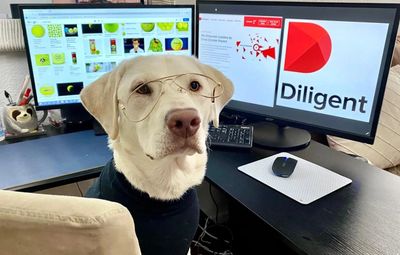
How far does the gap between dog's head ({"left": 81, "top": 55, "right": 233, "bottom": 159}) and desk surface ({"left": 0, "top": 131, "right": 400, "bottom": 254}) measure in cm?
23

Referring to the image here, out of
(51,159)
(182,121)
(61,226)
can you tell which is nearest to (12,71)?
(51,159)

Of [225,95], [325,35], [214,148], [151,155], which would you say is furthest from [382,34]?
[151,155]

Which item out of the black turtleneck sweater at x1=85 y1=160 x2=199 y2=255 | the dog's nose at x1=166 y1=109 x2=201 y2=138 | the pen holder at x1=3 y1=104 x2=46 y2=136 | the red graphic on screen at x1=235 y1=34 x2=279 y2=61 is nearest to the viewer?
the dog's nose at x1=166 y1=109 x2=201 y2=138

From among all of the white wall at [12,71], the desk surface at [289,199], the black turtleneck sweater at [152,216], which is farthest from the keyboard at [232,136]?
the white wall at [12,71]

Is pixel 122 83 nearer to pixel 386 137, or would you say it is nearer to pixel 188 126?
pixel 188 126

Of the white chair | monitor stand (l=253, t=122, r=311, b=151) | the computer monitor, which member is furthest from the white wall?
the white chair

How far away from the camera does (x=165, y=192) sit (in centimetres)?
94

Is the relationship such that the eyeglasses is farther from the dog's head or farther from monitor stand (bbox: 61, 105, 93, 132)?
monitor stand (bbox: 61, 105, 93, 132)

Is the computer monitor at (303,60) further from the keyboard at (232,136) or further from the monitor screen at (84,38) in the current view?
the monitor screen at (84,38)

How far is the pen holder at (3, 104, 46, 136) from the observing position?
1372mm

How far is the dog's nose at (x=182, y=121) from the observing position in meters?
0.78

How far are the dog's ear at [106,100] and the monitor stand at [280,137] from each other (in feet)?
1.88

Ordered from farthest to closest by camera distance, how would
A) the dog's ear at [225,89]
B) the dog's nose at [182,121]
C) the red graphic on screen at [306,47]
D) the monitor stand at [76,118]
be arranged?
the monitor stand at [76,118], the red graphic on screen at [306,47], the dog's ear at [225,89], the dog's nose at [182,121]

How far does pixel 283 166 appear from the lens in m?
1.11
